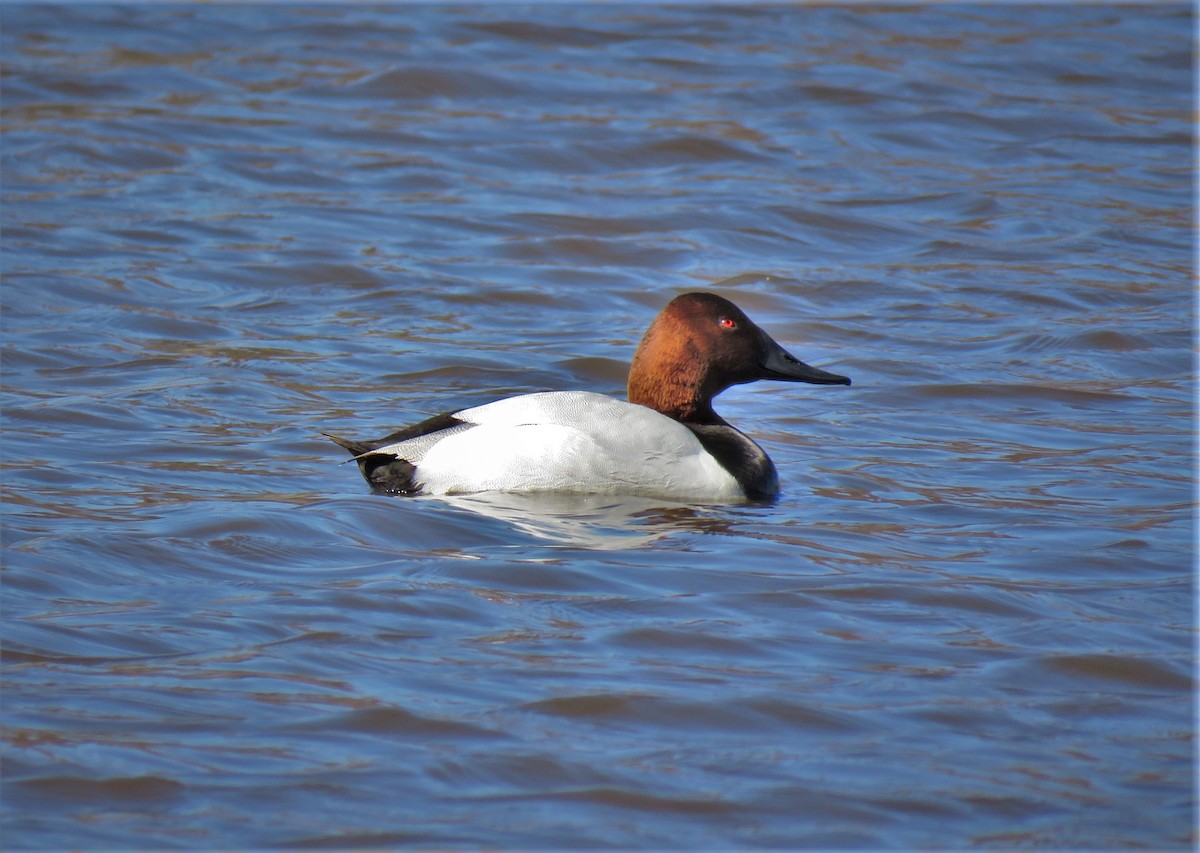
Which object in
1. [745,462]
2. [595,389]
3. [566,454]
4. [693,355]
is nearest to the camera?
[566,454]

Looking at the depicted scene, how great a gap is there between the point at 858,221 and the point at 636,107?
8.32 feet

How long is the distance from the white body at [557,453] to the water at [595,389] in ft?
0.40

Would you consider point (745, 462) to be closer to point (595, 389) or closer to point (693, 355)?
point (693, 355)

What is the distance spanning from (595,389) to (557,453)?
1838 mm

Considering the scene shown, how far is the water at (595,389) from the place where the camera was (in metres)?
3.64

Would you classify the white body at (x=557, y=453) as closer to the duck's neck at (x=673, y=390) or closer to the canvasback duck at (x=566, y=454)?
the canvasback duck at (x=566, y=454)

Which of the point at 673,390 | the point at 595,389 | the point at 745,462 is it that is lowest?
the point at 595,389

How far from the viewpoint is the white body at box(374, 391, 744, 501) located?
18.3ft

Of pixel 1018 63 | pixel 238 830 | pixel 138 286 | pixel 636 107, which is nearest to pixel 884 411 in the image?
pixel 138 286

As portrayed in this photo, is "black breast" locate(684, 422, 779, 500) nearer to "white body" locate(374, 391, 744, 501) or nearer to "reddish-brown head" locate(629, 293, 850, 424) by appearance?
"white body" locate(374, 391, 744, 501)

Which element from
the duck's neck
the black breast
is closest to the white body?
the black breast

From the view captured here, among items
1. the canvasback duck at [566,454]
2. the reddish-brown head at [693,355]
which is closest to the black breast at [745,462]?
the canvasback duck at [566,454]

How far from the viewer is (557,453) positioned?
557 centimetres

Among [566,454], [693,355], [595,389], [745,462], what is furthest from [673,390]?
[595,389]
